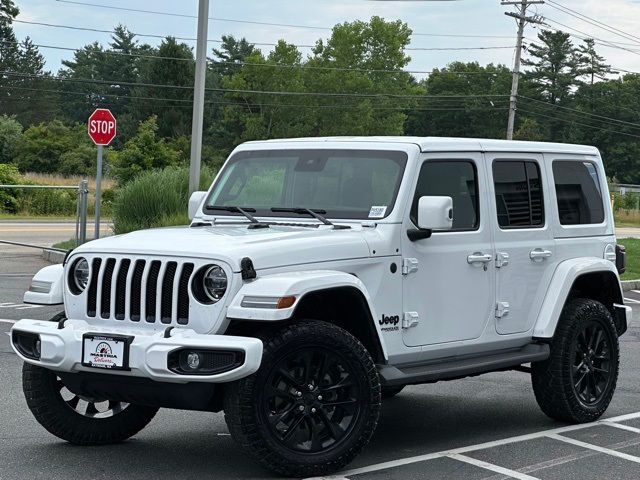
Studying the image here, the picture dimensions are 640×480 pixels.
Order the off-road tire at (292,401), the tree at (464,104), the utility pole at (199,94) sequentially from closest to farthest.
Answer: the off-road tire at (292,401) → the utility pole at (199,94) → the tree at (464,104)

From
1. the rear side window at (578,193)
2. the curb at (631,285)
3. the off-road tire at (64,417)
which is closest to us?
the off-road tire at (64,417)

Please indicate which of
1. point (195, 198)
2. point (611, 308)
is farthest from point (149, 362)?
point (611, 308)

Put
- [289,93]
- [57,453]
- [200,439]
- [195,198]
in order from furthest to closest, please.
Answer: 1. [289,93]
2. [195,198]
3. [200,439]
4. [57,453]

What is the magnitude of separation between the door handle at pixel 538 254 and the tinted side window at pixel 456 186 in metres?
0.56

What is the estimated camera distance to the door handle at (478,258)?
7676 mm

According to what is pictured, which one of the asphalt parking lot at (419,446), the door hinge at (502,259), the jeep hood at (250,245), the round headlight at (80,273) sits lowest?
the asphalt parking lot at (419,446)

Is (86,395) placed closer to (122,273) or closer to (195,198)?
(122,273)

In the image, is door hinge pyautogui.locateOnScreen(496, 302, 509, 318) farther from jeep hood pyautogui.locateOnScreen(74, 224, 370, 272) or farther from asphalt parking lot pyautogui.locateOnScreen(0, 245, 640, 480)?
jeep hood pyautogui.locateOnScreen(74, 224, 370, 272)

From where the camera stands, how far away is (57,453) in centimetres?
707

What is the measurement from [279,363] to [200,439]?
1.59m

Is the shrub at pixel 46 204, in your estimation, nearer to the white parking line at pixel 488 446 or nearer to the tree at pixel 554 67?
the white parking line at pixel 488 446

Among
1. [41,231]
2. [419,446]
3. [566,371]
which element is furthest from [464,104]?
[419,446]

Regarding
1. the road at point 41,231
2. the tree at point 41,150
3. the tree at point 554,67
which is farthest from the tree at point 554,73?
the road at point 41,231

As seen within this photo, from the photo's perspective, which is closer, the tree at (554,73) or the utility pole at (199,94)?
the utility pole at (199,94)
